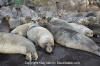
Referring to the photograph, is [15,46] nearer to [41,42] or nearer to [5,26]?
[41,42]

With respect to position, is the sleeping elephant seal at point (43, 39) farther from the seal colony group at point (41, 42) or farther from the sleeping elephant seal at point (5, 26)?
the sleeping elephant seal at point (5, 26)

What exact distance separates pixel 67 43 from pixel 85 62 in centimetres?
54

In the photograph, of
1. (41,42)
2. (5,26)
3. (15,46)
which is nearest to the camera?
(15,46)

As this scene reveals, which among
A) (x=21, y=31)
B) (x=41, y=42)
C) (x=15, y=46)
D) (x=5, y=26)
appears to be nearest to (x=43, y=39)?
(x=41, y=42)

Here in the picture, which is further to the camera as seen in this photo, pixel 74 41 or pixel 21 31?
pixel 21 31

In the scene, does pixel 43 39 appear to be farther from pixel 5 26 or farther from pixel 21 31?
pixel 5 26

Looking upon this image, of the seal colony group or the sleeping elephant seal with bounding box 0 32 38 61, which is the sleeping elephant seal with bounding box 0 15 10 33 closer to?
the seal colony group

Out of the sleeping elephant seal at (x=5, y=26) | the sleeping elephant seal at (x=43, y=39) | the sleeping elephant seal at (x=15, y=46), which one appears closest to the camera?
the sleeping elephant seal at (x=15, y=46)

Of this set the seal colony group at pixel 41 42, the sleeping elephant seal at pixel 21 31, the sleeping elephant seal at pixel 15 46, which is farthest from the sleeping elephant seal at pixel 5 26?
the sleeping elephant seal at pixel 15 46

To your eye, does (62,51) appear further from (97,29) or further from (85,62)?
(97,29)

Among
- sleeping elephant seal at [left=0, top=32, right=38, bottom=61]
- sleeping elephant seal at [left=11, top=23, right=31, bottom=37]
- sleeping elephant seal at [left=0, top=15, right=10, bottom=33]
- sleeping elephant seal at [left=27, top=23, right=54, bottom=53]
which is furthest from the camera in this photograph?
sleeping elephant seal at [left=0, top=15, right=10, bottom=33]

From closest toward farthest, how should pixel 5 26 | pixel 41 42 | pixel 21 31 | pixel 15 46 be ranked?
pixel 15 46 → pixel 41 42 → pixel 21 31 → pixel 5 26

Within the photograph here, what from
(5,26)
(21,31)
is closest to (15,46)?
(21,31)

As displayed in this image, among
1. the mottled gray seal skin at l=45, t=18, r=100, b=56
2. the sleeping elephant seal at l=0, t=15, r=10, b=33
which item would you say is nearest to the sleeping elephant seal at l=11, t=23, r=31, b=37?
the sleeping elephant seal at l=0, t=15, r=10, b=33
